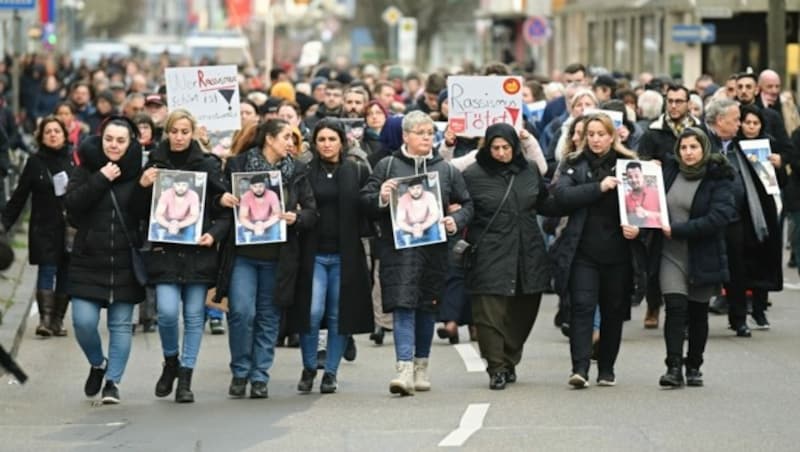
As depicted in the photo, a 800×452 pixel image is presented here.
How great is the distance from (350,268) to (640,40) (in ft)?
147

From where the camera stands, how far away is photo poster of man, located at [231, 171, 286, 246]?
44.6ft

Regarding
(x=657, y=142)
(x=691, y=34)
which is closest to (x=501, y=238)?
(x=657, y=142)

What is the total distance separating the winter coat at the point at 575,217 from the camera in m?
13.9

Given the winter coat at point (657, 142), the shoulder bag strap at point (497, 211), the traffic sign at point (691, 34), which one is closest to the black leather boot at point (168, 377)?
the shoulder bag strap at point (497, 211)

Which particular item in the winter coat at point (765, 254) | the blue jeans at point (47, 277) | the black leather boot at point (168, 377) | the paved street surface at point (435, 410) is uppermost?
the winter coat at point (765, 254)

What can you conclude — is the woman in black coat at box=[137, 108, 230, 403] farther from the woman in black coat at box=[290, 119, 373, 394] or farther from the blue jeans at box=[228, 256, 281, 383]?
the woman in black coat at box=[290, 119, 373, 394]

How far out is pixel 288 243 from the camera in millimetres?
13727

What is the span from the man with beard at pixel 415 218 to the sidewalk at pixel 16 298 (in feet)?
9.50

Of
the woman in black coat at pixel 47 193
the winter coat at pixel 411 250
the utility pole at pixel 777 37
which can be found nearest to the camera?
the winter coat at pixel 411 250

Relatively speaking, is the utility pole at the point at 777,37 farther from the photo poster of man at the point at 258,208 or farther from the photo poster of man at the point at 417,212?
the photo poster of man at the point at 258,208

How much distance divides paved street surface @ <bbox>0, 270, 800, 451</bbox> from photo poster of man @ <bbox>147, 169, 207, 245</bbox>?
1.03 m

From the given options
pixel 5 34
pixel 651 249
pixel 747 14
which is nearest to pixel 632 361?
pixel 651 249

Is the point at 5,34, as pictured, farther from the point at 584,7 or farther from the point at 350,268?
the point at 584,7

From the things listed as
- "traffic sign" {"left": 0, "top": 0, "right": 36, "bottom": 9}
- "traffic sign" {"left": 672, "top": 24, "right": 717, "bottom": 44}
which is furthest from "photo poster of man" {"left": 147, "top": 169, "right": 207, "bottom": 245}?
"traffic sign" {"left": 672, "top": 24, "right": 717, "bottom": 44}
